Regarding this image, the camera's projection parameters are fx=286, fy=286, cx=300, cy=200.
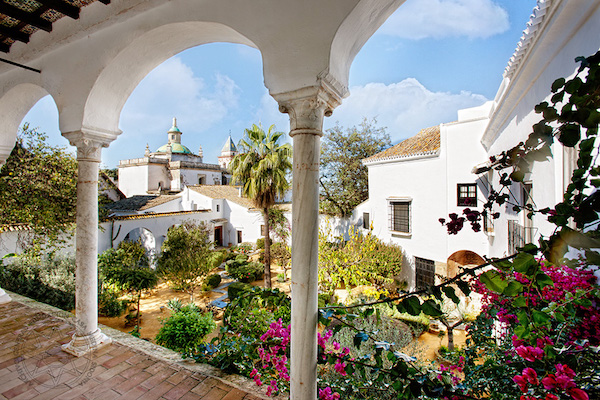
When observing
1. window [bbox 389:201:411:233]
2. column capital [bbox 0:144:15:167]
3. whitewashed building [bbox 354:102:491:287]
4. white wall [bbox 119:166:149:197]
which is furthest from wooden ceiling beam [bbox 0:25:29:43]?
white wall [bbox 119:166:149:197]

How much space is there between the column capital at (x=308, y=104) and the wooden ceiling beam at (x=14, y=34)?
3641 millimetres

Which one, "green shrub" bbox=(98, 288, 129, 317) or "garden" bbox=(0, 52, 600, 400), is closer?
"garden" bbox=(0, 52, 600, 400)

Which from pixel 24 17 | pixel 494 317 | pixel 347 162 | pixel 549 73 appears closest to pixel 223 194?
pixel 347 162

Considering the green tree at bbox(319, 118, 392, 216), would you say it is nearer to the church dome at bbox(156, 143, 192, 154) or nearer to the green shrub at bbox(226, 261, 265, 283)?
the green shrub at bbox(226, 261, 265, 283)

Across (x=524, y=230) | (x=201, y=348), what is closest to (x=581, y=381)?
(x=201, y=348)

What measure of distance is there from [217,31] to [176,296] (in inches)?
420

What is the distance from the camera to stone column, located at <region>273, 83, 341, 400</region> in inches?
74.0

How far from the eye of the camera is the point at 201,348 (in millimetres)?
3049

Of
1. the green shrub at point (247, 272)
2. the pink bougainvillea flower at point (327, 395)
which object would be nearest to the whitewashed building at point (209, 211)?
the green shrub at point (247, 272)

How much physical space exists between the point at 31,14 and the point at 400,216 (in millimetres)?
11032

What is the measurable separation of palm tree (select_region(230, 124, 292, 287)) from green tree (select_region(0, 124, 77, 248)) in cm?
519

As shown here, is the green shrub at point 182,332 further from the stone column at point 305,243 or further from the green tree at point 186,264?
the green tree at point 186,264

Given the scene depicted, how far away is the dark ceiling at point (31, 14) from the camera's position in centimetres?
276

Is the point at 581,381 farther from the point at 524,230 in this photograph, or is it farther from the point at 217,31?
the point at 524,230
